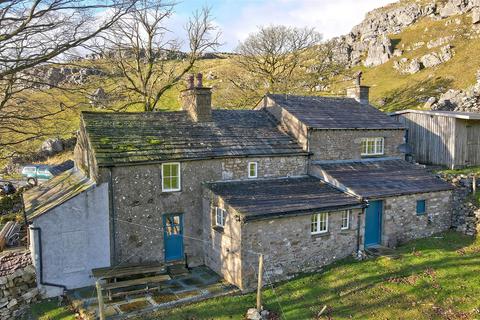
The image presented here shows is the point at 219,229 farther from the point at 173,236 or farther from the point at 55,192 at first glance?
the point at 55,192

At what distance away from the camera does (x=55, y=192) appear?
1839 centimetres

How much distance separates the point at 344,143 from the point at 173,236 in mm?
11261

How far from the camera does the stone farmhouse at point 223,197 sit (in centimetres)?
→ 1580

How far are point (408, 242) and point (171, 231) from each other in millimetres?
12269

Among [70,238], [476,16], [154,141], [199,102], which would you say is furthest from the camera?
[476,16]

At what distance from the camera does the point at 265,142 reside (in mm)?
20438

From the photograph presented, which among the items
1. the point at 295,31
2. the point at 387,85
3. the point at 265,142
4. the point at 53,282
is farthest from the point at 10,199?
the point at 387,85

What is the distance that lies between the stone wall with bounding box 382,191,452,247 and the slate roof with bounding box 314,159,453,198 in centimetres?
45

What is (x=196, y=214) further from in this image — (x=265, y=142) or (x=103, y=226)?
(x=265, y=142)

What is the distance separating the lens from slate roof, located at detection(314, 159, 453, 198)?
19.1m

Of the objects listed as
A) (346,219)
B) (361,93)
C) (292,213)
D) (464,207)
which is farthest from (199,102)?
(464,207)

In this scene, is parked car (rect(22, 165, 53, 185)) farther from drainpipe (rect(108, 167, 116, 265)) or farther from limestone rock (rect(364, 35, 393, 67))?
limestone rock (rect(364, 35, 393, 67))

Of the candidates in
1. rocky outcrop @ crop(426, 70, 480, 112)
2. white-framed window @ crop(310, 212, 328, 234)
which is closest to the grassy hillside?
rocky outcrop @ crop(426, 70, 480, 112)

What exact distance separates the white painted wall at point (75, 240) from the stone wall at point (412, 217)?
1361 cm
